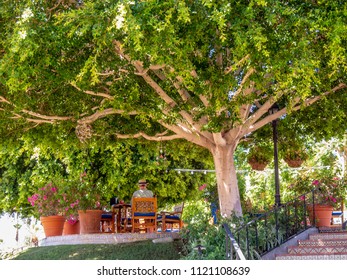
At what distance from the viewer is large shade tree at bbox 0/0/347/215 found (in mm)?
10328

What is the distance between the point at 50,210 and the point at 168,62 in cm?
838

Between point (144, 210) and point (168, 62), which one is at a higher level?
point (168, 62)

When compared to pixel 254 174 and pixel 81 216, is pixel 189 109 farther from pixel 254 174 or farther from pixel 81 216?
pixel 254 174

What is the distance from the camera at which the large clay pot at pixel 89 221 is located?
55.1 feet

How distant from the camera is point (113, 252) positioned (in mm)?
13875

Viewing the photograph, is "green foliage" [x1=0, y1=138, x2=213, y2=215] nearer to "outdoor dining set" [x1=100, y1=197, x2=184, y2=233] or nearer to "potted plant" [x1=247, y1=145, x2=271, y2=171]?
"outdoor dining set" [x1=100, y1=197, x2=184, y2=233]

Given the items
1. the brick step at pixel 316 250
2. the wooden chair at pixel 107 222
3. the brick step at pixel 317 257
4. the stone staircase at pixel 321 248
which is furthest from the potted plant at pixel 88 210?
the brick step at pixel 317 257

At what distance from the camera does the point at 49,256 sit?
14.3m

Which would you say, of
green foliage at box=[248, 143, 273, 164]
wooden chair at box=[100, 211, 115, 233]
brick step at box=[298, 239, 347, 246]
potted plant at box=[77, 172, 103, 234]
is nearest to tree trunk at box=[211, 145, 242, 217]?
brick step at box=[298, 239, 347, 246]

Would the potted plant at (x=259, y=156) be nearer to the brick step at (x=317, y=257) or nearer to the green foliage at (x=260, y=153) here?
the green foliage at (x=260, y=153)

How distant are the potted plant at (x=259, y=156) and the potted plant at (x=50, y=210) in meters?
6.11

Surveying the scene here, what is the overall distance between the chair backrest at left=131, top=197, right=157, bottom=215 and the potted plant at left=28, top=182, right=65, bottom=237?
2.38 meters

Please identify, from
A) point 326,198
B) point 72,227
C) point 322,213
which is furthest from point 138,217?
point 326,198

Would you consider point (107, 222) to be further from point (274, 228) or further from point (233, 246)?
point (233, 246)
